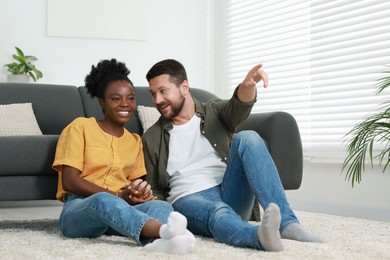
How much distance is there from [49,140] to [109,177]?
0.53 m

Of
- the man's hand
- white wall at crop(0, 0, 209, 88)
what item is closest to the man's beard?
the man's hand

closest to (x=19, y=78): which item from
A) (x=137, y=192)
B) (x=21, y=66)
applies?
(x=21, y=66)

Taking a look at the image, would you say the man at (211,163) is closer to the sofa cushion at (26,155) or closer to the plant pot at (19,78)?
the sofa cushion at (26,155)

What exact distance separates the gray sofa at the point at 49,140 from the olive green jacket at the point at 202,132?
0.54 m

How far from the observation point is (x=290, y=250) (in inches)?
77.1

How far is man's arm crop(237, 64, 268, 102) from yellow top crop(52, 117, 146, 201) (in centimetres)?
49

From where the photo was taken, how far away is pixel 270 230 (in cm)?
187

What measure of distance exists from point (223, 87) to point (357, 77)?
178 centimetres

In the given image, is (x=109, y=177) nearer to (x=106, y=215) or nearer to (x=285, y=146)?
(x=106, y=215)

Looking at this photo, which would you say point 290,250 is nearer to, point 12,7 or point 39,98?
point 39,98

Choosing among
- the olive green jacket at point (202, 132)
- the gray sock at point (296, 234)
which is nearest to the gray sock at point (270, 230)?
the gray sock at point (296, 234)

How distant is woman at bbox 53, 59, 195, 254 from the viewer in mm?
2020

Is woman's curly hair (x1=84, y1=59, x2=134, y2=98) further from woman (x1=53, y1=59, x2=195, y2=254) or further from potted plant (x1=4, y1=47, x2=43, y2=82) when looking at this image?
potted plant (x1=4, y1=47, x2=43, y2=82)

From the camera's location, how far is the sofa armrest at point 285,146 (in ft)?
9.90
